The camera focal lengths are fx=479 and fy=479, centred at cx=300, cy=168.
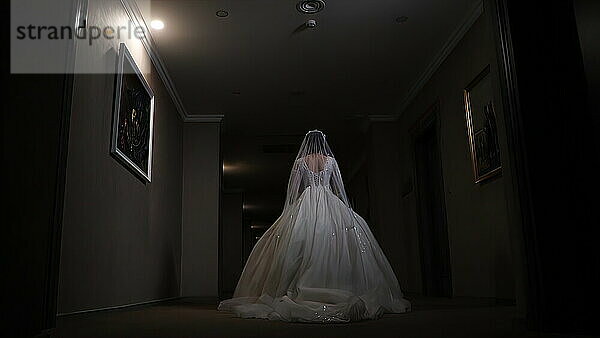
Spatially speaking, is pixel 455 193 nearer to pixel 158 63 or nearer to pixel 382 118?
pixel 382 118

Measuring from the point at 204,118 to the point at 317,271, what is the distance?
192 inches

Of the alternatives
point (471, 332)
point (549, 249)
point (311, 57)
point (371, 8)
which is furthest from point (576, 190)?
point (311, 57)

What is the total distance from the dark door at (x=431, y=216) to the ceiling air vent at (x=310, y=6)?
238cm

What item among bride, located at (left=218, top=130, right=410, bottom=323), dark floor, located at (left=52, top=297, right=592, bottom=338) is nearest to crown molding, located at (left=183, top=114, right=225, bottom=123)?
bride, located at (left=218, top=130, right=410, bottom=323)

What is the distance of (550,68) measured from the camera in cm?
218

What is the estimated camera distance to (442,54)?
5.62 meters

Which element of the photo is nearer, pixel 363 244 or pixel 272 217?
pixel 363 244

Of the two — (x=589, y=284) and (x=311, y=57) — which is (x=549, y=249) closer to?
(x=589, y=284)

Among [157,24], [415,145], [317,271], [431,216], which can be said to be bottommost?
[317,271]

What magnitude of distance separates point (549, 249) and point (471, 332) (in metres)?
0.50

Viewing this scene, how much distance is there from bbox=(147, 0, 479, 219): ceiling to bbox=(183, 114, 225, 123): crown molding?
0.11 metres

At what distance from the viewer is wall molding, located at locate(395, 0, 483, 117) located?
15.5ft

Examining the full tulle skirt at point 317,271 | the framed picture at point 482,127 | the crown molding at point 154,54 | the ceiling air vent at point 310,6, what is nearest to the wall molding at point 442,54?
the framed picture at point 482,127

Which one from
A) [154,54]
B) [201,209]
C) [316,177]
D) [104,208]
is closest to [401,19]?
[316,177]
